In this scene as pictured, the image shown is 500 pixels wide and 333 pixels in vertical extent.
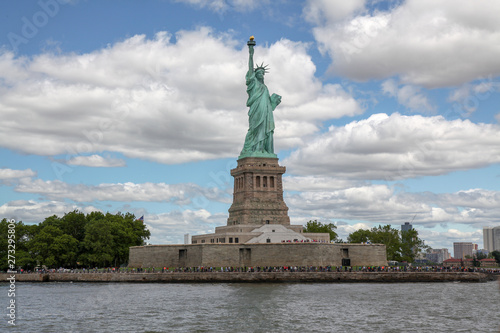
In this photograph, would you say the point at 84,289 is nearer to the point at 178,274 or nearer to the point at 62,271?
the point at 178,274

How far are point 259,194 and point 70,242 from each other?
97.7ft

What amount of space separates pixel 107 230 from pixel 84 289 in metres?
27.7

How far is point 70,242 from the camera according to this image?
Result: 317 feet

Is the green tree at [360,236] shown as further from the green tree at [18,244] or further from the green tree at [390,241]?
the green tree at [18,244]

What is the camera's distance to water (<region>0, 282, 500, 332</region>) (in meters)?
42.3

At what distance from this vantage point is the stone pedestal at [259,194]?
313 ft

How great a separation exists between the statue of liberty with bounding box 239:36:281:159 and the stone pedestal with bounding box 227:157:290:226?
2331mm

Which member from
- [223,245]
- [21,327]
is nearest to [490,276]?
[223,245]

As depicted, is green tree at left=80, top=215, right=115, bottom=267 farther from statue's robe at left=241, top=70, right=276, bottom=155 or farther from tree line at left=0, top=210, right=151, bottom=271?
statue's robe at left=241, top=70, right=276, bottom=155

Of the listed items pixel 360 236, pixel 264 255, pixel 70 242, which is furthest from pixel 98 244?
pixel 360 236

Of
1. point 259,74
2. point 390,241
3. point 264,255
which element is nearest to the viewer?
point 264,255

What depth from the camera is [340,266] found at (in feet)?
272

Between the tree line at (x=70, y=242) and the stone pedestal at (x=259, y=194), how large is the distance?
18740 mm

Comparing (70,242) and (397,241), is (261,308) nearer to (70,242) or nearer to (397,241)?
(70,242)
